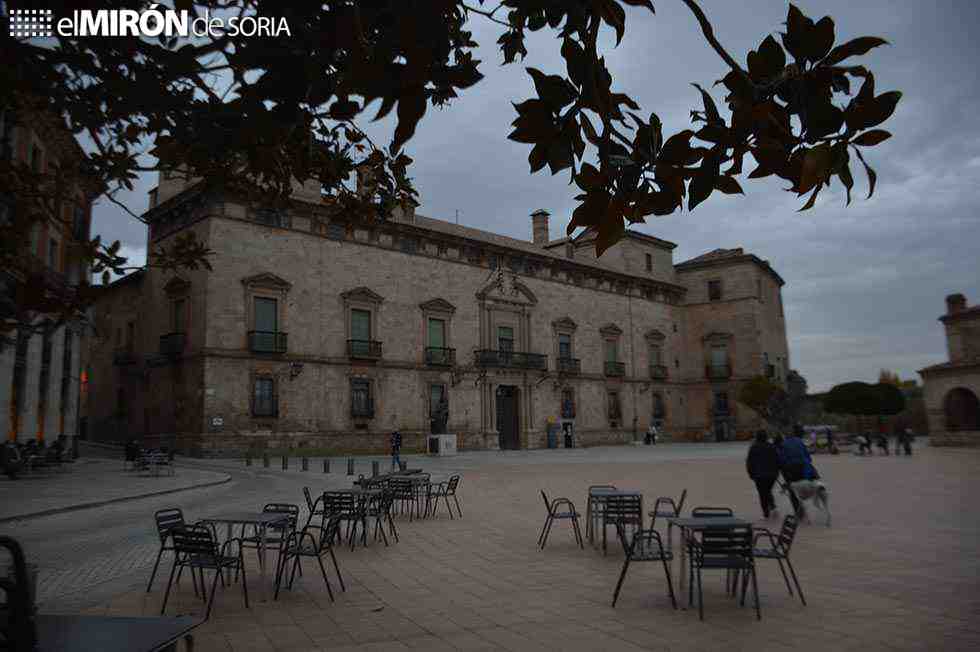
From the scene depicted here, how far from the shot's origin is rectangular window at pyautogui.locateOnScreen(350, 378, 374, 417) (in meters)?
29.1

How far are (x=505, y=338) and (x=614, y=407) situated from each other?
9.70 meters

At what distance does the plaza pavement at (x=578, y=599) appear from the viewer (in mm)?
4648

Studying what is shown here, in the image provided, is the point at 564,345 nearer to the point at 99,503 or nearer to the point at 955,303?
the point at 955,303

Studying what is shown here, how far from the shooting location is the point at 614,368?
41906mm

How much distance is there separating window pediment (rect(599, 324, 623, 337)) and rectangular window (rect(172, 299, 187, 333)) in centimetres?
2436

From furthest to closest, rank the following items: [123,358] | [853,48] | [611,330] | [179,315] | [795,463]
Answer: [611,330] → [123,358] → [179,315] → [795,463] → [853,48]

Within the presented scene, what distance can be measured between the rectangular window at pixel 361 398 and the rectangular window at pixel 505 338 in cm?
879

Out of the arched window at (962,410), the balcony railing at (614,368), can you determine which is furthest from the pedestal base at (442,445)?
the arched window at (962,410)

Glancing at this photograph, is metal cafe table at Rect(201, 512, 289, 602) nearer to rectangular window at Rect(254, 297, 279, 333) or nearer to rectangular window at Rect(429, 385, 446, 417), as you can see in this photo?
rectangular window at Rect(254, 297, 279, 333)

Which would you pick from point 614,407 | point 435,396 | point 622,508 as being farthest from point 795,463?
point 614,407

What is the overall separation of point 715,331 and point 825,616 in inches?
1750

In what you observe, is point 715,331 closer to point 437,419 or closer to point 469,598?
point 437,419

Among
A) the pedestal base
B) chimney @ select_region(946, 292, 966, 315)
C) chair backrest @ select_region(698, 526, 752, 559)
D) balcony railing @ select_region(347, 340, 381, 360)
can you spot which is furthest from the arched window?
chair backrest @ select_region(698, 526, 752, 559)

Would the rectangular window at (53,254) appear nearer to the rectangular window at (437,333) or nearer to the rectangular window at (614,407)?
the rectangular window at (437,333)
